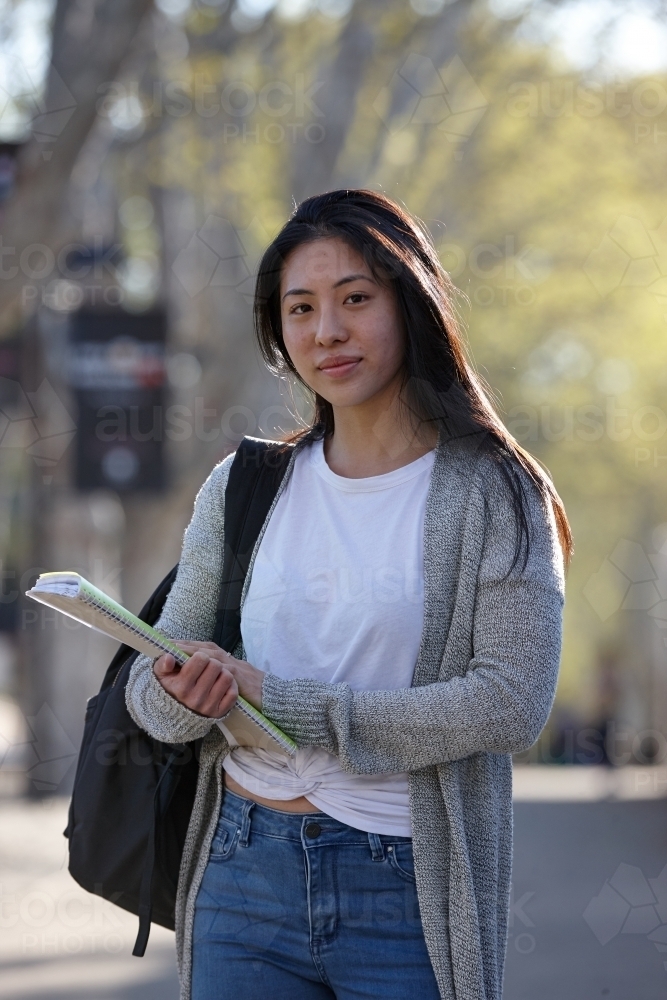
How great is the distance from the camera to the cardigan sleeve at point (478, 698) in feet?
7.52

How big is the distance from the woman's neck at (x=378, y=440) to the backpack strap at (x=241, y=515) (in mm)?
132

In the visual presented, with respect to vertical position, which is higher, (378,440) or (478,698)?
(378,440)

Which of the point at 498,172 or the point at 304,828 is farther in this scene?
the point at 498,172

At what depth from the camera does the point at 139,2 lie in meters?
7.78

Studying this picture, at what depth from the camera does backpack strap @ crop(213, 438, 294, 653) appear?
2.58m

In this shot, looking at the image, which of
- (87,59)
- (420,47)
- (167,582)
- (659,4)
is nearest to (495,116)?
(420,47)

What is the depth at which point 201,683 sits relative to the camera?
90.6 inches

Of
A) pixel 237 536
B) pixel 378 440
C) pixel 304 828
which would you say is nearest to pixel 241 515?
pixel 237 536

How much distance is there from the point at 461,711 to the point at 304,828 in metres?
0.34

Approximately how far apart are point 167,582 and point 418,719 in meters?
0.71

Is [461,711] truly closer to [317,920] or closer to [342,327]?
[317,920]

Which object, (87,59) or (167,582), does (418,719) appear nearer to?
(167,582)

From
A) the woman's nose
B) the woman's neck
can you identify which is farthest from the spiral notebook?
the woman's nose

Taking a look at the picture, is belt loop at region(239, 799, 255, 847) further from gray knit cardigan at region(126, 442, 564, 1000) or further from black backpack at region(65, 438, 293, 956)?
black backpack at region(65, 438, 293, 956)
